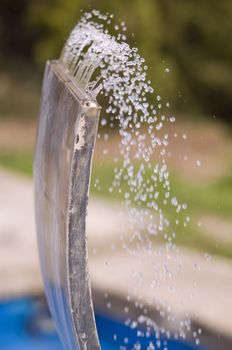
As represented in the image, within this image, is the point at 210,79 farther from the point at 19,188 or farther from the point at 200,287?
the point at 200,287

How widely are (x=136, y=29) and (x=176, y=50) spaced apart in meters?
0.48

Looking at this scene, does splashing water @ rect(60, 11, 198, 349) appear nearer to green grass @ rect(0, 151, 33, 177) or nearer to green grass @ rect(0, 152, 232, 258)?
green grass @ rect(0, 152, 232, 258)

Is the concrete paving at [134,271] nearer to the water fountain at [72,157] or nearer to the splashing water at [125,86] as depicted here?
the splashing water at [125,86]

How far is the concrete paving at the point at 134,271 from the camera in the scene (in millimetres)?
3938

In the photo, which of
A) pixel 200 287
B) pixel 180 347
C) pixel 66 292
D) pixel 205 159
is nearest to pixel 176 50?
pixel 205 159

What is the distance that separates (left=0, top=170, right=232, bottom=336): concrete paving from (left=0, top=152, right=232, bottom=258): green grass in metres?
0.39

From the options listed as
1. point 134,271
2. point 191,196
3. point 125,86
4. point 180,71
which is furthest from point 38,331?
point 180,71

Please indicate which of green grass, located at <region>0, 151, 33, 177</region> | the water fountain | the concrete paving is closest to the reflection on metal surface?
the water fountain

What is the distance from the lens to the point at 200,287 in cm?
418

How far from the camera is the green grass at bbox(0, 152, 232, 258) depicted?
16.9ft

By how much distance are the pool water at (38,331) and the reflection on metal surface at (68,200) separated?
3.67 feet

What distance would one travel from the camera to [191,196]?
247 inches

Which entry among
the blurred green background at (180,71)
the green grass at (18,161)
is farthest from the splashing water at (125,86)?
the blurred green background at (180,71)

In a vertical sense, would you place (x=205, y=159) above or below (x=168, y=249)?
below
